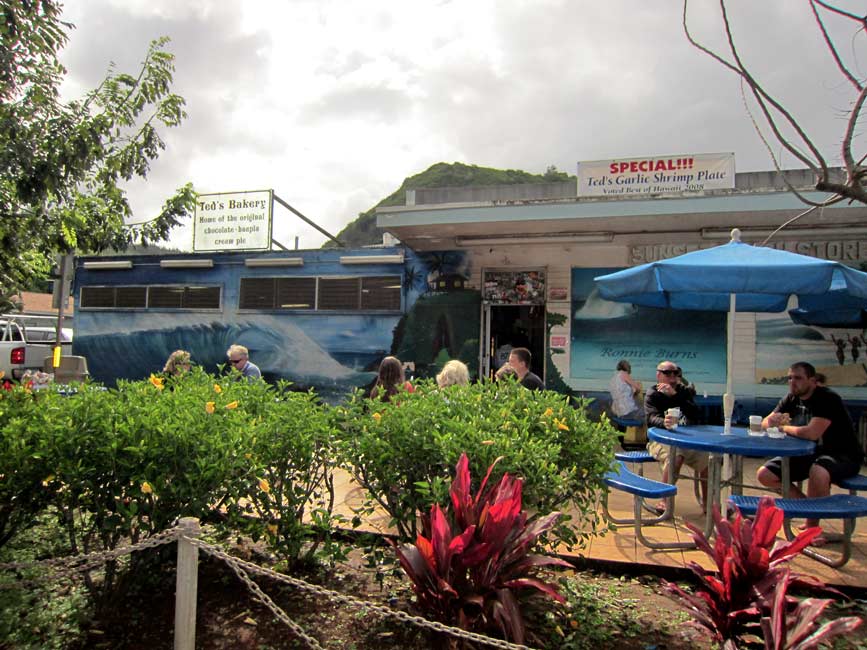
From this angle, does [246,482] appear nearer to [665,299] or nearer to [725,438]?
[725,438]

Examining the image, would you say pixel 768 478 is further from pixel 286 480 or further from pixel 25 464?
pixel 25 464

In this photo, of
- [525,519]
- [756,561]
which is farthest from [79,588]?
[756,561]

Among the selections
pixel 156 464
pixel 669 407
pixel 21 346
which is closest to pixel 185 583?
pixel 156 464

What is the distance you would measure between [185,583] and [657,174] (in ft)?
34.5

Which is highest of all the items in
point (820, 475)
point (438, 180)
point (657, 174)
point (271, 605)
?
point (438, 180)

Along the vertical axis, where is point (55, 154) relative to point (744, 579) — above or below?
above

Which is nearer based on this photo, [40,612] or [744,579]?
[744,579]

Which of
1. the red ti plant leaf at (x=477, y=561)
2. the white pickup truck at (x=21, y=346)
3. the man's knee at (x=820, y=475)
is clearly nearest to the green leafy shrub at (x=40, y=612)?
the red ti plant leaf at (x=477, y=561)

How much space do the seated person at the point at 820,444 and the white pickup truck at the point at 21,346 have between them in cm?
1759

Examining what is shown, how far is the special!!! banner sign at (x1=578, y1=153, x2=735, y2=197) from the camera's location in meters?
10.9

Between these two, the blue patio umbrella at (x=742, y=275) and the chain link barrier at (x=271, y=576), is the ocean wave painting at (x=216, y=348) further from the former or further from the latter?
the chain link barrier at (x=271, y=576)

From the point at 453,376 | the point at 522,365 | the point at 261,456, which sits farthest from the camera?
the point at 522,365

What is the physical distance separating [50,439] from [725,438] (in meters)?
4.73

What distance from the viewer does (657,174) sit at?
36.4ft
